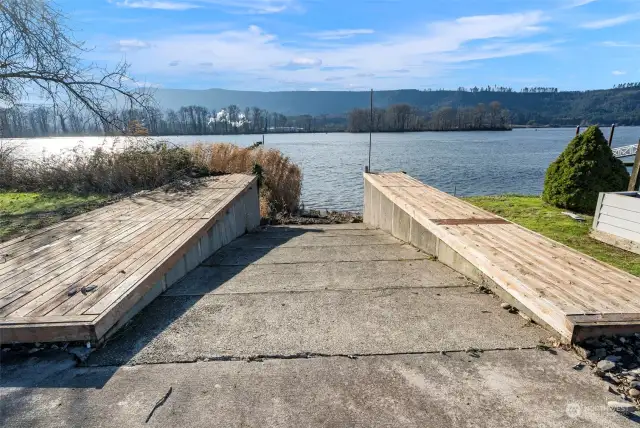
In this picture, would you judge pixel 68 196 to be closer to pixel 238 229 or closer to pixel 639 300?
pixel 238 229

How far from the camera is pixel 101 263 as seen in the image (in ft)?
10.7

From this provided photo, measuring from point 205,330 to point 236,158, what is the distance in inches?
312

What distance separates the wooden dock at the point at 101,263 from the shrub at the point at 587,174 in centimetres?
695

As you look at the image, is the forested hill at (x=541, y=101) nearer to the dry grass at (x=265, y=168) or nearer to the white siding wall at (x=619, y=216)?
the dry grass at (x=265, y=168)

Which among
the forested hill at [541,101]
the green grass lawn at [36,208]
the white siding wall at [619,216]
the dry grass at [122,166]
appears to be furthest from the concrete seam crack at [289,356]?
the forested hill at [541,101]

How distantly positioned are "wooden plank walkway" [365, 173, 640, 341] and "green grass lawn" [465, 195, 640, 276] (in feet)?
5.06

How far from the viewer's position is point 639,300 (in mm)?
2539

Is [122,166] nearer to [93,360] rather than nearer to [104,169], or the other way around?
[104,169]

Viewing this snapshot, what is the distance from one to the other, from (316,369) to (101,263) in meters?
2.21

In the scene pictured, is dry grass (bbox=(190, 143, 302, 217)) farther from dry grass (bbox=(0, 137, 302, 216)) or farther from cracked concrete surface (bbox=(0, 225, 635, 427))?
cracked concrete surface (bbox=(0, 225, 635, 427))

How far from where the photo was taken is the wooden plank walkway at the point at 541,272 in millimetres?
2377

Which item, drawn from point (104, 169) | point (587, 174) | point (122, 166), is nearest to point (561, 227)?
point (587, 174)

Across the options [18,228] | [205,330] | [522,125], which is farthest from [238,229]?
[522,125]

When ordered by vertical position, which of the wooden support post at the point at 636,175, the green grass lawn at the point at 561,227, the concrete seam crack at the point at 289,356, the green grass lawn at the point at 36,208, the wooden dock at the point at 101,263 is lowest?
the green grass lawn at the point at 561,227
